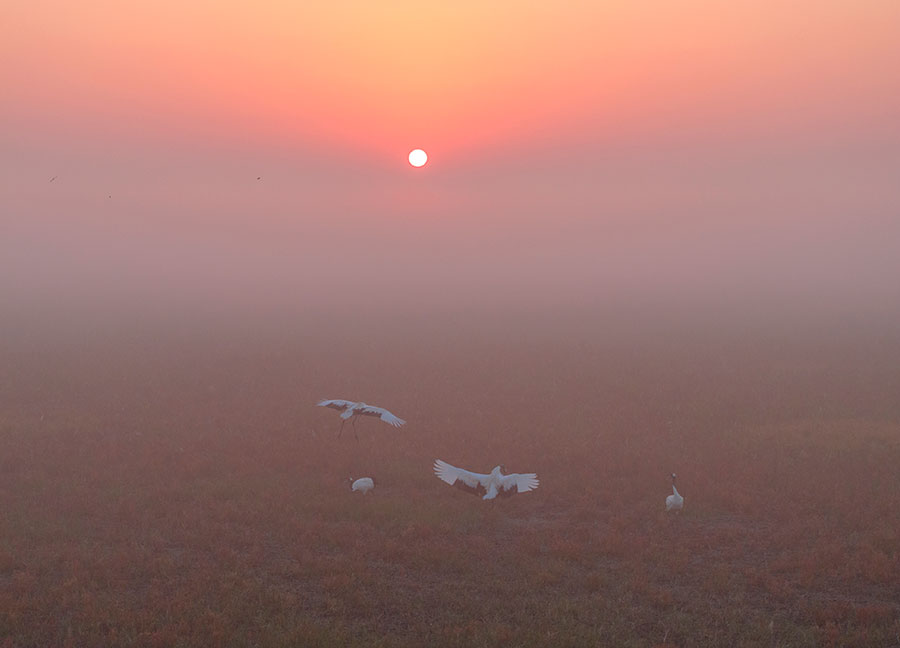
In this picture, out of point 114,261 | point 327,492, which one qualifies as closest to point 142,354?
point 327,492

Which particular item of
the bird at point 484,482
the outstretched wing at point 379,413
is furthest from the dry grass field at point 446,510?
the outstretched wing at point 379,413

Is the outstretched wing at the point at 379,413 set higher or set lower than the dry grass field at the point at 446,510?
higher

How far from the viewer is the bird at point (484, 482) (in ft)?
48.1

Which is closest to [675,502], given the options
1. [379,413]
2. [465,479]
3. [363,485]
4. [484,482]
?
[484,482]

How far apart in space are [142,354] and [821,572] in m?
28.4

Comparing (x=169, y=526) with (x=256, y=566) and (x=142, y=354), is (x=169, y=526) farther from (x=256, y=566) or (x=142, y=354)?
(x=142, y=354)

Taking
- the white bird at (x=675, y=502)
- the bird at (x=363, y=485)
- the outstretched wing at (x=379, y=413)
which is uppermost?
the outstretched wing at (x=379, y=413)

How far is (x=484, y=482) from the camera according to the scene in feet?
48.5

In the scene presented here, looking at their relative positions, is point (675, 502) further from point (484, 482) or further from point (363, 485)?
point (363, 485)

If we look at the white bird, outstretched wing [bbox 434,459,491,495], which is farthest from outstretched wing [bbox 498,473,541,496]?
the white bird

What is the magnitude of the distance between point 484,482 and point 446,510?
0.92m

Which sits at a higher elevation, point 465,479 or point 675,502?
point 465,479

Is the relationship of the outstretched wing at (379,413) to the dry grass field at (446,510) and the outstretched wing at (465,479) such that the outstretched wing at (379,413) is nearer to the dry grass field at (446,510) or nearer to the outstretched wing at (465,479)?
the dry grass field at (446,510)

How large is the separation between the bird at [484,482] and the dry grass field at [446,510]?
1.75 feet
